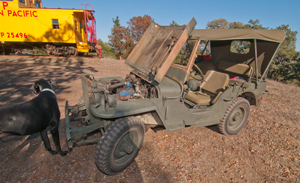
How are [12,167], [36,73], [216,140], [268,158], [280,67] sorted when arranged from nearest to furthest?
[12,167]
[268,158]
[216,140]
[36,73]
[280,67]

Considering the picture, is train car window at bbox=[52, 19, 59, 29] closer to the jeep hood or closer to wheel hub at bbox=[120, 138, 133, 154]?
the jeep hood

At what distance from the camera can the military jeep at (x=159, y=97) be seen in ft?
8.30

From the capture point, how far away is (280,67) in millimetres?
12055

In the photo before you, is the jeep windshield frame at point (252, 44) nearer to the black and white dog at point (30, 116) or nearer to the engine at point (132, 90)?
the engine at point (132, 90)

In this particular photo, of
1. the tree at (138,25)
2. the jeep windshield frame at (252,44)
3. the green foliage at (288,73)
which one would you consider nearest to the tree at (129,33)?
the tree at (138,25)

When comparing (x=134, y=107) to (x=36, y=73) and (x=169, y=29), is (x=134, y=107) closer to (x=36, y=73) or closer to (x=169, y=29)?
(x=169, y=29)

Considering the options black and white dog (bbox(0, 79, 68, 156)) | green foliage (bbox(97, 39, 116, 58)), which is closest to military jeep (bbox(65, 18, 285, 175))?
black and white dog (bbox(0, 79, 68, 156))

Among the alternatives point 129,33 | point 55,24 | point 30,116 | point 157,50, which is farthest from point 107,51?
point 30,116

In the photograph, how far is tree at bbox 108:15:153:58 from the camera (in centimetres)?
2178

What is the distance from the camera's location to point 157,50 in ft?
11.1

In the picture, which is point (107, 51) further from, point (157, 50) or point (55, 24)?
point (157, 50)

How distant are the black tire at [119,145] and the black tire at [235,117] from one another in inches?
85.1

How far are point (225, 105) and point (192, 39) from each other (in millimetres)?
1692

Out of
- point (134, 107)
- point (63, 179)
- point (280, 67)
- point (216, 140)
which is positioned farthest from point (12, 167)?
point (280, 67)
